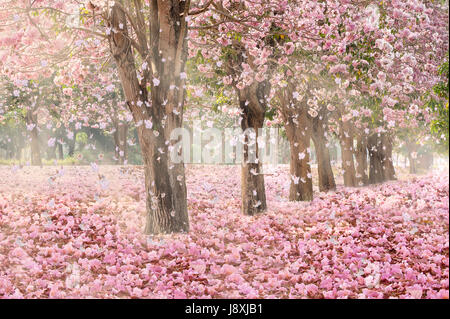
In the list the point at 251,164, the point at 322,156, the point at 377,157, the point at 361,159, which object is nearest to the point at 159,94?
the point at 251,164

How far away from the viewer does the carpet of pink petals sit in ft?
24.4

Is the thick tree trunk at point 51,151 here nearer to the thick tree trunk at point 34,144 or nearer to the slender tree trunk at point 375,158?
the thick tree trunk at point 34,144

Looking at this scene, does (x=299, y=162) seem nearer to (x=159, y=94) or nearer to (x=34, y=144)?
(x=159, y=94)

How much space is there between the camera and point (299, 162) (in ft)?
57.0

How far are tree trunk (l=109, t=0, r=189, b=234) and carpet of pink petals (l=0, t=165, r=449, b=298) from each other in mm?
836

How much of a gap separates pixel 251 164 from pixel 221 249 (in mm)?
4625

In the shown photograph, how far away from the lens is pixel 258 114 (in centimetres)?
1410

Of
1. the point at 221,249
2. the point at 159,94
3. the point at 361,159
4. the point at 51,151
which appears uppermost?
the point at 51,151

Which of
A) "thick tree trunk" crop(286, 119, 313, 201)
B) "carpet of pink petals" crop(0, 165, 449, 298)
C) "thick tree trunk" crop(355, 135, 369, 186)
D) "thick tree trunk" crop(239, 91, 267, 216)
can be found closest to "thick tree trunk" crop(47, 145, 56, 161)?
"carpet of pink petals" crop(0, 165, 449, 298)

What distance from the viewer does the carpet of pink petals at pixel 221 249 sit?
744 cm

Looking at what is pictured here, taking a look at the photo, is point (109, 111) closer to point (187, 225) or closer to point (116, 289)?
point (187, 225)

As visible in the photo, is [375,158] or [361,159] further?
[375,158]

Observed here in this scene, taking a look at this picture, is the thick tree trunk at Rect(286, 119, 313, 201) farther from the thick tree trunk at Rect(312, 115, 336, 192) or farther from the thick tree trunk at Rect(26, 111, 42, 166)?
the thick tree trunk at Rect(26, 111, 42, 166)

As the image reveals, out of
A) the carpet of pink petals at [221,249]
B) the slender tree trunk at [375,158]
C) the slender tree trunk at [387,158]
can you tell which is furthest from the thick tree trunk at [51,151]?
the slender tree trunk at [387,158]
